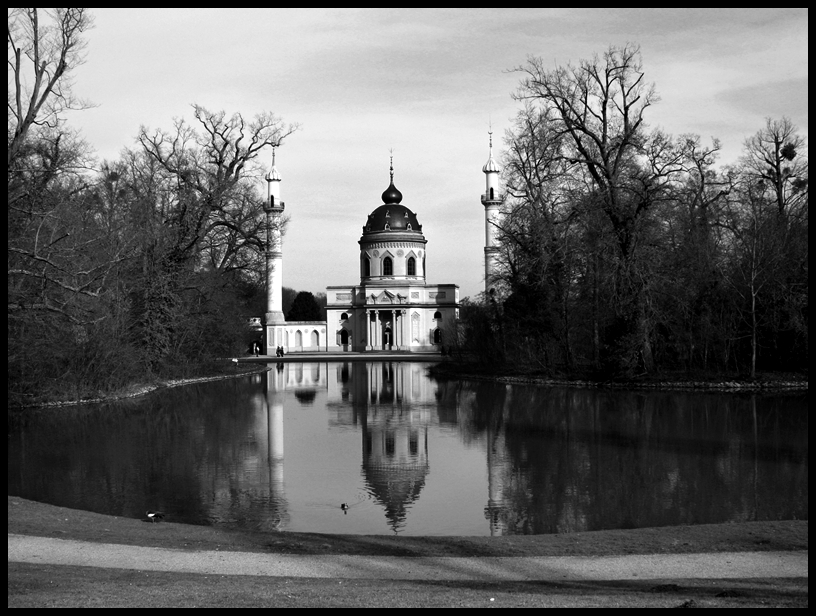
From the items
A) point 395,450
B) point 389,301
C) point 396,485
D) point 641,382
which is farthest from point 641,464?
point 389,301

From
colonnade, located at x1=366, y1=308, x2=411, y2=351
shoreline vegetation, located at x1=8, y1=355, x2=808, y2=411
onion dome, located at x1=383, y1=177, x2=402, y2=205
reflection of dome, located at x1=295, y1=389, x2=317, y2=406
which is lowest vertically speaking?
reflection of dome, located at x1=295, y1=389, x2=317, y2=406

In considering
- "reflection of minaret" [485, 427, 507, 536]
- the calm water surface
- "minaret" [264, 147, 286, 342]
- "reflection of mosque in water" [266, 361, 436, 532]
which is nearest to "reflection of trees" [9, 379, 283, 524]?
the calm water surface

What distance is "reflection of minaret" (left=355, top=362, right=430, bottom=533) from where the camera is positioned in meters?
12.6

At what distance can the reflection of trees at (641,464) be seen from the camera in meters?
11.3

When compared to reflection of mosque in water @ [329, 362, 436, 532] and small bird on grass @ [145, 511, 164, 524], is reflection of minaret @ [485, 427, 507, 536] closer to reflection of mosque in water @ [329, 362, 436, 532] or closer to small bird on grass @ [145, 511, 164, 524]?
reflection of mosque in water @ [329, 362, 436, 532]

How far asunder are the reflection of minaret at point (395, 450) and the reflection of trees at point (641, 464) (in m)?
1.30

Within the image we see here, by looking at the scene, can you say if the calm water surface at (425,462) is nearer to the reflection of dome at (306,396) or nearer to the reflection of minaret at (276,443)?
the reflection of minaret at (276,443)

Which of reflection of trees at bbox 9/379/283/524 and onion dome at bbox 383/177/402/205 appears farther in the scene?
onion dome at bbox 383/177/402/205

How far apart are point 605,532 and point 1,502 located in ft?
21.1

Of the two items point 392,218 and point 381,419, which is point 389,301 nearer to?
point 392,218

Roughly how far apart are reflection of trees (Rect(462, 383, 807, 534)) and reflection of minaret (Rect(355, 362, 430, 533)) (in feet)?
4.26

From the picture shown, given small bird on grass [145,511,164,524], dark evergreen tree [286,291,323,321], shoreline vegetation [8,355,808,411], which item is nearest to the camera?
small bird on grass [145,511,164,524]

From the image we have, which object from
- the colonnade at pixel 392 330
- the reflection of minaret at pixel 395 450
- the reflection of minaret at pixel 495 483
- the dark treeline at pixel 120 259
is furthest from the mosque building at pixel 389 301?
the reflection of minaret at pixel 495 483

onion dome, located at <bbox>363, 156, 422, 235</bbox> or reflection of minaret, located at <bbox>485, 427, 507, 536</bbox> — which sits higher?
onion dome, located at <bbox>363, 156, 422, 235</bbox>
